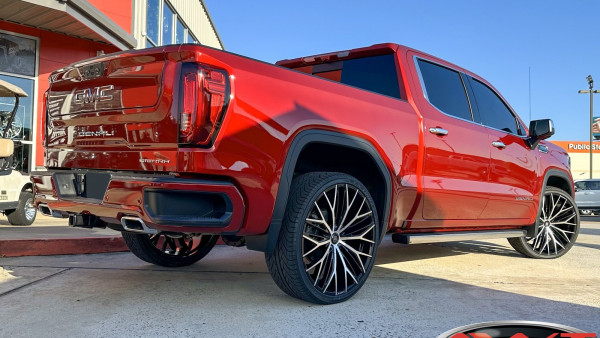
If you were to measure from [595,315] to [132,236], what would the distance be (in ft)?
11.0

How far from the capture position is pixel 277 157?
282 centimetres

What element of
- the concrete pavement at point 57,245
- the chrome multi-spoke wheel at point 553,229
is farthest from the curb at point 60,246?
the chrome multi-spoke wheel at point 553,229

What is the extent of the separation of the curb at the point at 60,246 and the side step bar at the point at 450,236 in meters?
3.03

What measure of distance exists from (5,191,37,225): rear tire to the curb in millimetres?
3355

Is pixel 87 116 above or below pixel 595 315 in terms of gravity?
above

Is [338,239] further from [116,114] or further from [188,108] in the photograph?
[116,114]

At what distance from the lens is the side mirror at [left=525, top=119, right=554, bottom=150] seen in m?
5.02

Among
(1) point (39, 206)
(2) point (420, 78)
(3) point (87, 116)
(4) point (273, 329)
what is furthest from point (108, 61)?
(2) point (420, 78)

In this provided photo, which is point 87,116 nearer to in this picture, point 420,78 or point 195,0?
point 420,78

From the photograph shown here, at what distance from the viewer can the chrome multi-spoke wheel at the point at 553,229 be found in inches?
216

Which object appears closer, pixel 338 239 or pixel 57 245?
pixel 338 239

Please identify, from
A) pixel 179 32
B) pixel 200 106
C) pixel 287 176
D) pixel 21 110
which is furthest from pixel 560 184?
pixel 179 32

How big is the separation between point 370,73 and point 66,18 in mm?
8362

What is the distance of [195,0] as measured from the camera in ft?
66.8
